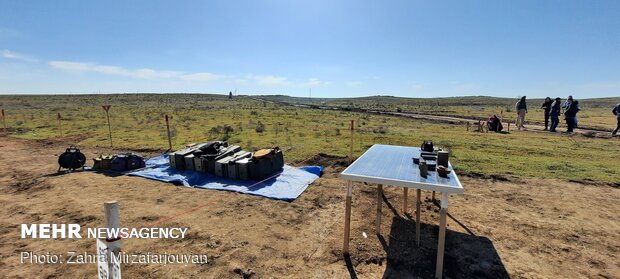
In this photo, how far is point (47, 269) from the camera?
4812 millimetres

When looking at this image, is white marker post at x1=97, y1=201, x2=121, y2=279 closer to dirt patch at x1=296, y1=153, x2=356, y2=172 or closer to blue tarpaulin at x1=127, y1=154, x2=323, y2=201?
blue tarpaulin at x1=127, y1=154, x2=323, y2=201

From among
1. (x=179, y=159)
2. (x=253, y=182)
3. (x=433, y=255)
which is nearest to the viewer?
(x=433, y=255)

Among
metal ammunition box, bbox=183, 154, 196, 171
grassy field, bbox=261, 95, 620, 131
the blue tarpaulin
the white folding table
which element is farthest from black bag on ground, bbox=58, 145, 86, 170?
grassy field, bbox=261, 95, 620, 131

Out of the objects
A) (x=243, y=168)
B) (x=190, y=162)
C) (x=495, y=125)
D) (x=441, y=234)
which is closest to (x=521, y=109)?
(x=495, y=125)

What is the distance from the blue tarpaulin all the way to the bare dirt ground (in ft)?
1.06

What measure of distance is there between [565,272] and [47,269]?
7734mm

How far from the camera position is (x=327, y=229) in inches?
245

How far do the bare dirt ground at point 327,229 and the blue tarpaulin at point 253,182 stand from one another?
324 millimetres

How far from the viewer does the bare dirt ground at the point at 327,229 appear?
488 centimetres

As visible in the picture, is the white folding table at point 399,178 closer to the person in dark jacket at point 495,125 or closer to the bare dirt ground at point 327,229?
the bare dirt ground at point 327,229

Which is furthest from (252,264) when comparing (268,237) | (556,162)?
(556,162)

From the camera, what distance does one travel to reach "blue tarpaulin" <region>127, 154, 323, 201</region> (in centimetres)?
830

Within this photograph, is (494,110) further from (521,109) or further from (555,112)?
(555,112)

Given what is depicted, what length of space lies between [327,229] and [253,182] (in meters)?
3.48
